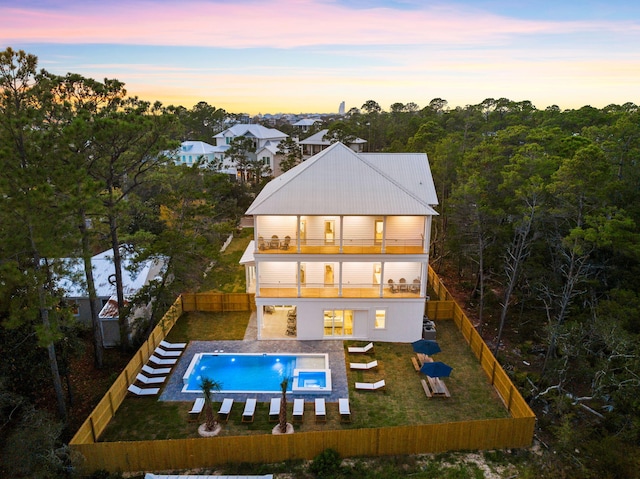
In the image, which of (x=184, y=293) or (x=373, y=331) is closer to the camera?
(x=373, y=331)

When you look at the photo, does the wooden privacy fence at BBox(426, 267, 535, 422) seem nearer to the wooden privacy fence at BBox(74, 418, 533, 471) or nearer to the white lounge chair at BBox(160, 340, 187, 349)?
the wooden privacy fence at BBox(74, 418, 533, 471)

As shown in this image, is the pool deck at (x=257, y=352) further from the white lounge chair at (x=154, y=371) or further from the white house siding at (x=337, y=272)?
the white house siding at (x=337, y=272)

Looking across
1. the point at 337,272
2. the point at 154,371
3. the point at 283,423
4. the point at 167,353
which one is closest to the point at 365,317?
the point at 337,272

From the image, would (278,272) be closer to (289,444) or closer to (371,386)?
(371,386)

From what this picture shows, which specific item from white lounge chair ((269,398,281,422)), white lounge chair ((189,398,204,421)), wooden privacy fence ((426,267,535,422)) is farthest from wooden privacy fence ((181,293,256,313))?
wooden privacy fence ((426,267,535,422))

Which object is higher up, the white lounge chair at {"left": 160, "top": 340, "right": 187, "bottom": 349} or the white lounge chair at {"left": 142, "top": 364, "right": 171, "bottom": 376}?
the white lounge chair at {"left": 160, "top": 340, "right": 187, "bottom": 349}

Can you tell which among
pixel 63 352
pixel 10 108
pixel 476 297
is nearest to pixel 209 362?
pixel 63 352

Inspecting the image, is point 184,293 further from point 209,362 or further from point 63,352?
point 63,352
